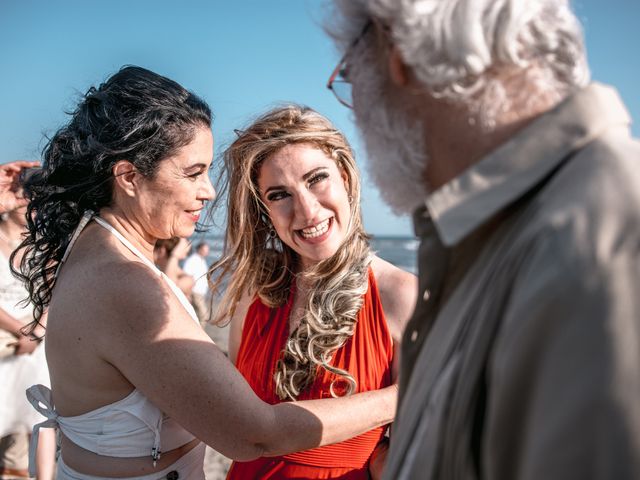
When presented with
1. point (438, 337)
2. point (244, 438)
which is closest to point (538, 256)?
point (438, 337)

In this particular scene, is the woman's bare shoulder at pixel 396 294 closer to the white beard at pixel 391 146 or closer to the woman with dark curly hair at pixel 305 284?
the woman with dark curly hair at pixel 305 284

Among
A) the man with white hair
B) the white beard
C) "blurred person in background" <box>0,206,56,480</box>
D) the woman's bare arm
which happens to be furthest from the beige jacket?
"blurred person in background" <box>0,206,56,480</box>

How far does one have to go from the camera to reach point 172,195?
86.0 inches

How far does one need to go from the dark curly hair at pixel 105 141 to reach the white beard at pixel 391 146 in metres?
1.11

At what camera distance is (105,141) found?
83.6 inches

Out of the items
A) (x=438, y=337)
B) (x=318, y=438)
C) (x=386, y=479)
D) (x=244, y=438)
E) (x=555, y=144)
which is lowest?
(x=318, y=438)

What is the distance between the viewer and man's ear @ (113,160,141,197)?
6.93 feet

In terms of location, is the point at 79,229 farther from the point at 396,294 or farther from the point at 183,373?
the point at 396,294

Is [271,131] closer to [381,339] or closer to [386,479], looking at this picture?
[381,339]

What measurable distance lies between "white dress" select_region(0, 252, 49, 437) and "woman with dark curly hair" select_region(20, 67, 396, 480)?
181 cm

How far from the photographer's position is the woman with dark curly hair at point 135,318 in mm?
1775

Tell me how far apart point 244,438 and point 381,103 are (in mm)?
1187

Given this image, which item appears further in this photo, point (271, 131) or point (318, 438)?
point (271, 131)

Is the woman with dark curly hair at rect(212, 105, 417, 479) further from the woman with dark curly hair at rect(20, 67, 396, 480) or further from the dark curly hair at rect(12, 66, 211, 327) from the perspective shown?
the dark curly hair at rect(12, 66, 211, 327)
